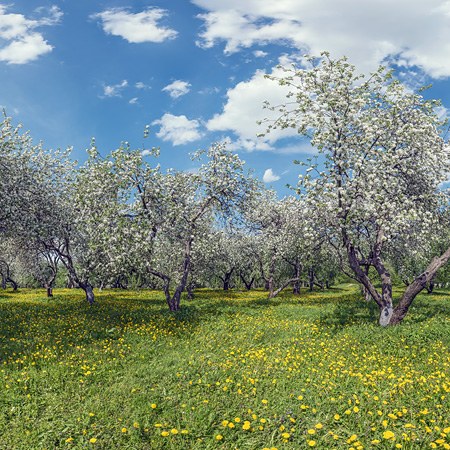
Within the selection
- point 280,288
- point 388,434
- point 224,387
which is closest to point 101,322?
point 224,387

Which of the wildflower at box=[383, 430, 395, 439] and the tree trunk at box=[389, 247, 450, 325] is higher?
the wildflower at box=[383, 430, 395, 439]

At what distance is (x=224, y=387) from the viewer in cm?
1081

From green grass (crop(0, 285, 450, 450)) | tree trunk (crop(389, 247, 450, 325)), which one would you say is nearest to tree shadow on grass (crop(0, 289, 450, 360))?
green grass (crop(0, 285, 450, 450))

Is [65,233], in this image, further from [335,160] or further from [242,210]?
[335,160]

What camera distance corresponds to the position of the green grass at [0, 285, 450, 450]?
8.66 m

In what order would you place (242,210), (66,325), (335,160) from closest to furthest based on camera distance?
1. (335,160)
2. (66,325)
3. (242,210)

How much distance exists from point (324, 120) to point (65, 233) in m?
19.5

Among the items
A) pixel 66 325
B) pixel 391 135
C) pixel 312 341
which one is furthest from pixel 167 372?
pixel 391 135

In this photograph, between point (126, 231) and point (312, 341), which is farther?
point (126, 231)

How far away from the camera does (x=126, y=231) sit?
2273cm

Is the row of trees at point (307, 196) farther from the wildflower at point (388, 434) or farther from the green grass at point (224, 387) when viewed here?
the wildflower at point (388, 434)

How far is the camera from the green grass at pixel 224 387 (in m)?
8.66

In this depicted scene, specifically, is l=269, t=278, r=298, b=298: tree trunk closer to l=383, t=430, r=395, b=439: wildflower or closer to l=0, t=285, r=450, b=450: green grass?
l=0, t=285, r=450, b=450: green grass

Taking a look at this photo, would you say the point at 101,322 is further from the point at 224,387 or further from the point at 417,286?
the point at 417,286
